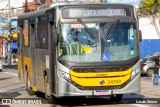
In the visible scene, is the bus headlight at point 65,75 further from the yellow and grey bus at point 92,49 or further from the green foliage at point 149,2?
the green foliage at point 149,2

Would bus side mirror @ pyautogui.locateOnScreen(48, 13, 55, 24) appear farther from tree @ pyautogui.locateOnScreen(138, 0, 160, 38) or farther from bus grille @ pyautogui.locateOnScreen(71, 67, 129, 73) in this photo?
tree @ pyautogui.locateOnScreen(138, 0, 160, 38)

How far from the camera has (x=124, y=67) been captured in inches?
587

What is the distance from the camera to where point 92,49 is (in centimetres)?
1473

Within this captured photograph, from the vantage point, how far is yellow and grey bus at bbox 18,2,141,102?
575 inches

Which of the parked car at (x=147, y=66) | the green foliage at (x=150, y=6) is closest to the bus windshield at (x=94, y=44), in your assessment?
the parked car at (x=147, y=66)

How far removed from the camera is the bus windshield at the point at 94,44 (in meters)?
14.7

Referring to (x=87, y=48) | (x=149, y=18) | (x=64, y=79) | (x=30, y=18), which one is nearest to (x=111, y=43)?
(x=87, y=48)

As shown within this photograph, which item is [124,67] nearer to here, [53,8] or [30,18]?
[53,8]

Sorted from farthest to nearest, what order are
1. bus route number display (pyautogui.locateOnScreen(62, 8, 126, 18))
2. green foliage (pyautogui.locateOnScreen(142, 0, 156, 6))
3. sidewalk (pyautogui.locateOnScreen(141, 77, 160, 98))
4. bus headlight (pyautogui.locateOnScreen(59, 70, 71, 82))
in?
1. green foliage (pyautogui.locateOnScreen(142, 0, 156, 6))
2. sidewalk (pyautogui.locateOnScreen(141, 77, 160, 98))
3. bus route number display (pyautogui.locateOnScreen(62, 8, 126, 18))
4. bus headlight (pyautogui.locateOnScreen(59, 70, 71, 82))

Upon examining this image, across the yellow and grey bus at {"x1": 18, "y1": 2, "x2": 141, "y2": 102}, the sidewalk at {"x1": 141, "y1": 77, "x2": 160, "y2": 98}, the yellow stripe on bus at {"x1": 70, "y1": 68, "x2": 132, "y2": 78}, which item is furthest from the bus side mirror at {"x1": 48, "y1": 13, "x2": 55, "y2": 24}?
the sidewalk at {"x1": 141, "y1": 77, "x2": 160, "y2": 98}

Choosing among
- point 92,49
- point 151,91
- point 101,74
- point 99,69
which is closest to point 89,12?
point 92,49

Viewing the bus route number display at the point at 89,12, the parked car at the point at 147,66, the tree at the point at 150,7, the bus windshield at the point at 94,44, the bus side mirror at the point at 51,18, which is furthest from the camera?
the tree at the point at 150,7

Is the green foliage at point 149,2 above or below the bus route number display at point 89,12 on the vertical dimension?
above

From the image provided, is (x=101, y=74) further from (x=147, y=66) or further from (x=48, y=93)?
(x=147, y=66)
